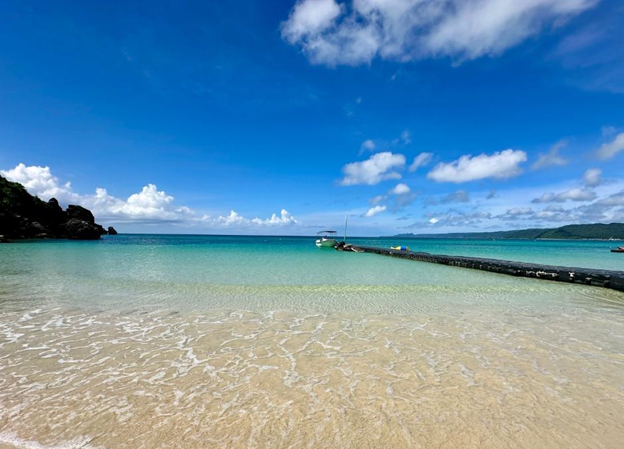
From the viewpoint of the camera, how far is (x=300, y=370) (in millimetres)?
6055

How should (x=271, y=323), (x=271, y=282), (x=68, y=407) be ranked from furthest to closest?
(x=271, y=282), (x=271, y=323), (x=68, y=407)

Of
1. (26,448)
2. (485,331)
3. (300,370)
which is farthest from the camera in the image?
(485,331)

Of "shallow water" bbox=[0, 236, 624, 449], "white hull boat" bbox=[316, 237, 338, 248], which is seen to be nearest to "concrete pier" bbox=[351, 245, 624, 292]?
"shallow water" bbox=[0, 236, 624, 449]

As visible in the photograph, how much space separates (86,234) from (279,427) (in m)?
107

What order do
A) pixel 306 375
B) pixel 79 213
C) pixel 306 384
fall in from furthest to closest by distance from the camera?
pixel 79 213
pixel 306 375
pixel 306 384

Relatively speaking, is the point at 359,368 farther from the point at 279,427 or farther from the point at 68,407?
the point at 68,407

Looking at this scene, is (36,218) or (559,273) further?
(36,218)

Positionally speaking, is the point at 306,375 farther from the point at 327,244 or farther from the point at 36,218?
the point at 36,218

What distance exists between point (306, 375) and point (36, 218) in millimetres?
105746

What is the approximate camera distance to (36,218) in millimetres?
80812

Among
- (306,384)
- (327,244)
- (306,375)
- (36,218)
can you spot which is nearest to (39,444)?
(306,384)

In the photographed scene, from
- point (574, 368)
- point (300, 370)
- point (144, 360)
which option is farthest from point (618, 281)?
point (144, 360)

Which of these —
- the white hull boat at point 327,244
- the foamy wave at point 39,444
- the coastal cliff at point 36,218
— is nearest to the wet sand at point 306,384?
the foamy wave at point 39,444

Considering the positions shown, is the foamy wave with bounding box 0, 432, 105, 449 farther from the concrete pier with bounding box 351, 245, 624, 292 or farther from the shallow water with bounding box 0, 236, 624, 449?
the concrete pier with bounding box 351, 245, 624, 292
